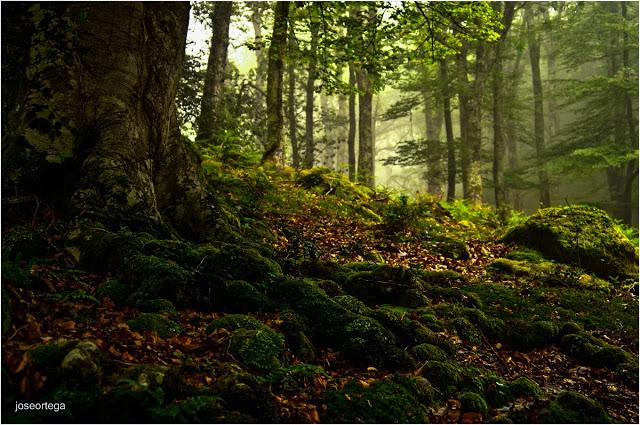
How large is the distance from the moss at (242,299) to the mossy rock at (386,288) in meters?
1.46

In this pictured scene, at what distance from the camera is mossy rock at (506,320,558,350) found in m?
5.00

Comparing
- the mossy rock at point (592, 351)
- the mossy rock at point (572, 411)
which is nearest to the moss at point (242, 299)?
the mossy rock at point (572, 411)

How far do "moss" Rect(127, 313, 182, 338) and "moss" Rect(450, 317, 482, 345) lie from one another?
9.76 feet

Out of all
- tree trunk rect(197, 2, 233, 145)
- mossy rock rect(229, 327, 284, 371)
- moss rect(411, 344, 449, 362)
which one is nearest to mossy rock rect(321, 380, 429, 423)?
mossy rock rect(229, 327, 284, 371)

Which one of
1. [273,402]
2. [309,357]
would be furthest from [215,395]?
[309,357]

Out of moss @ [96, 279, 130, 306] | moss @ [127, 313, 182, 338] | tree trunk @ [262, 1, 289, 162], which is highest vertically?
tree trunk @ [262, 1, 289, 162]

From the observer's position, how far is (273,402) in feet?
8.82

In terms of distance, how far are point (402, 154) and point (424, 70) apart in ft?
13.4

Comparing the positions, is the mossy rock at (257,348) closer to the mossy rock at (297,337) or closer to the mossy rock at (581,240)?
the mossy rock at (297,337)

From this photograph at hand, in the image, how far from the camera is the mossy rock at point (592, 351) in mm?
4645

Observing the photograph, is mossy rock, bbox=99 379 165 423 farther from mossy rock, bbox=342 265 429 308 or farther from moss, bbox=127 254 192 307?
mossy rock, bbox=342 265 429 308

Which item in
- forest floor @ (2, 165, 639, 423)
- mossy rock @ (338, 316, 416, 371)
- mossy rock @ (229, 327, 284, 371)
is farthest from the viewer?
mossy rock @ (338, 316, 416, 371)

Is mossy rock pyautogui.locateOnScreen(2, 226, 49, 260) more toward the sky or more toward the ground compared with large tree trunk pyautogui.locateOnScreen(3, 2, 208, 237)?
more toward the ground

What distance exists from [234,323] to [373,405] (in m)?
1.29
